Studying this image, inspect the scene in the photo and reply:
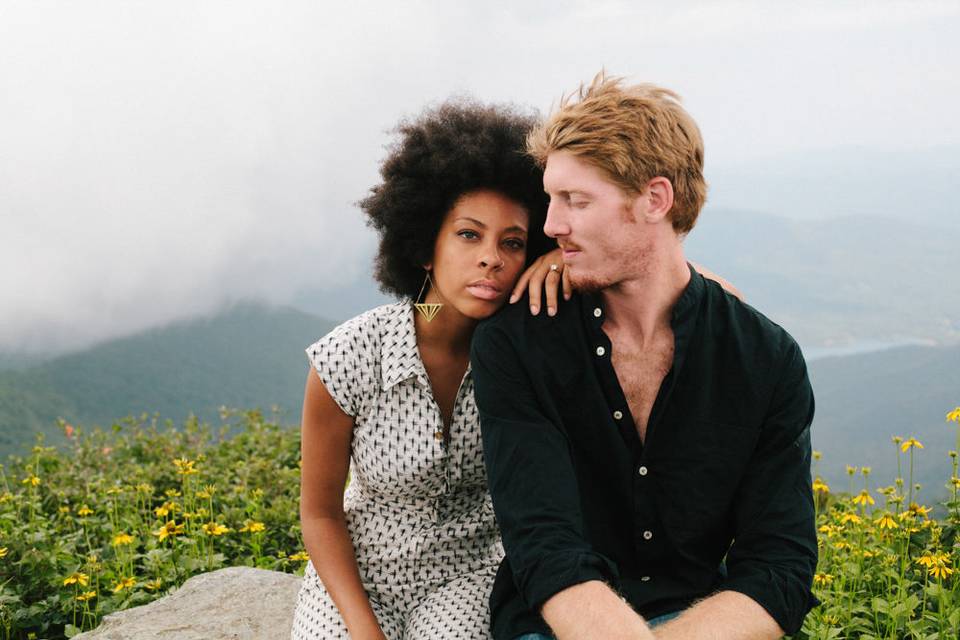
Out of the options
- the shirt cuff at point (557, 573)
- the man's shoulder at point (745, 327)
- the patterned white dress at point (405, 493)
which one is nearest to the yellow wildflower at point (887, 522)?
the man's shoulder at point (745, 327)

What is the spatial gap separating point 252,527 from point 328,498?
167 centimetres

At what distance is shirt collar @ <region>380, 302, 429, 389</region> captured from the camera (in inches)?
115

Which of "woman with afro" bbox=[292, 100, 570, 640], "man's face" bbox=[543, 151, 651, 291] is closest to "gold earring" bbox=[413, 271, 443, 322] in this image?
"woman with afro" bbox=[292, 100, 570, 640]

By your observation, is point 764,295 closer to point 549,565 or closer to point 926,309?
point 926,309

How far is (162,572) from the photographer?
437cm

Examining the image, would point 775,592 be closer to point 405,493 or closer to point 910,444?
point 405,493

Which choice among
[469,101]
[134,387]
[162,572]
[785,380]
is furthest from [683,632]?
[134,387]

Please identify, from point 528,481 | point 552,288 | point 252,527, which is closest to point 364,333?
point 552,288

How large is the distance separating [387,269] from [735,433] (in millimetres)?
1303

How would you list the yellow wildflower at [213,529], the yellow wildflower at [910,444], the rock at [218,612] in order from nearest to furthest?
1. the rock at [218,612]
2. the yellow wildflower at [910,444]
3. the yellow wildflower at [213,529]

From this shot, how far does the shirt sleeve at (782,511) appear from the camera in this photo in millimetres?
2480

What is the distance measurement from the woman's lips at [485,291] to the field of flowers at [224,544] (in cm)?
171

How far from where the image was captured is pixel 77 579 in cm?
403

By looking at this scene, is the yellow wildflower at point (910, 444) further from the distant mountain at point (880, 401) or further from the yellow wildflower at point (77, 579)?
the distant mountain at point (880, 401)
